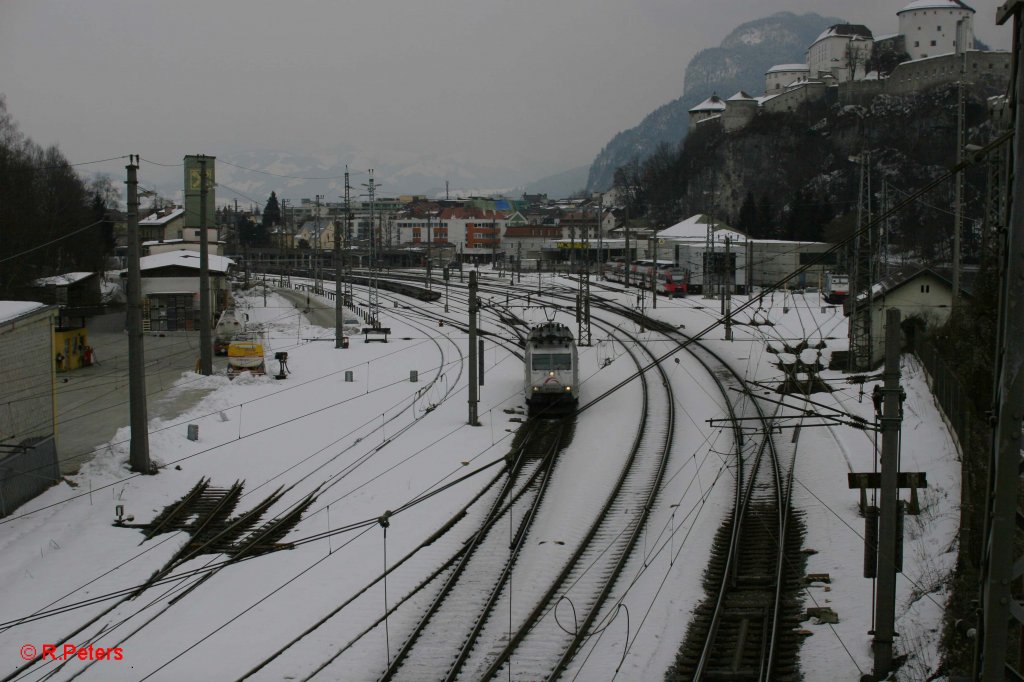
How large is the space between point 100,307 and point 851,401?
40910 mm

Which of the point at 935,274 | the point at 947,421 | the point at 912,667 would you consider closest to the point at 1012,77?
the point at 912,667

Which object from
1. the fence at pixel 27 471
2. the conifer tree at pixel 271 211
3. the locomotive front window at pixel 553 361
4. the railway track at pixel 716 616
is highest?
the conifer tree at pixel 271 211

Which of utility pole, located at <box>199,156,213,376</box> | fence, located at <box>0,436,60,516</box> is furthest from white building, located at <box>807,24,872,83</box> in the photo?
fence, located at <box>0,436,60,516</box>

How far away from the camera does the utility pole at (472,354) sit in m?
21.7

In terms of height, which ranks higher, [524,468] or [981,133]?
[981,133]

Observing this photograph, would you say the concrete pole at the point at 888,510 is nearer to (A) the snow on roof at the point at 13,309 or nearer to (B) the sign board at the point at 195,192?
(A) the snow on roof at the point at 13,309

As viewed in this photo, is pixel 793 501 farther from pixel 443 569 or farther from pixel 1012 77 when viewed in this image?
pixel 1012 77

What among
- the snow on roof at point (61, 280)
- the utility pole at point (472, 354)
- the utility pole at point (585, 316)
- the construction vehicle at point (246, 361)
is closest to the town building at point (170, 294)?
the snow on roof at point (61, 280)

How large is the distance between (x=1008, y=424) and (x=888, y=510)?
5117 mm

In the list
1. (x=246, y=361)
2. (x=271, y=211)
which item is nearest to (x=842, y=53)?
(x=271, y=211)

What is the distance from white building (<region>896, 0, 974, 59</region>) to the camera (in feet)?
366

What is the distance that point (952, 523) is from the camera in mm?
14805

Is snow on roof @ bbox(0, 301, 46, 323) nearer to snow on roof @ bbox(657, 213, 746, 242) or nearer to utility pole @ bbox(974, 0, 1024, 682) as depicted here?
utility pole @ bbox(974, 0, 1024, 682)

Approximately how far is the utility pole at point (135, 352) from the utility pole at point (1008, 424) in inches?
641
